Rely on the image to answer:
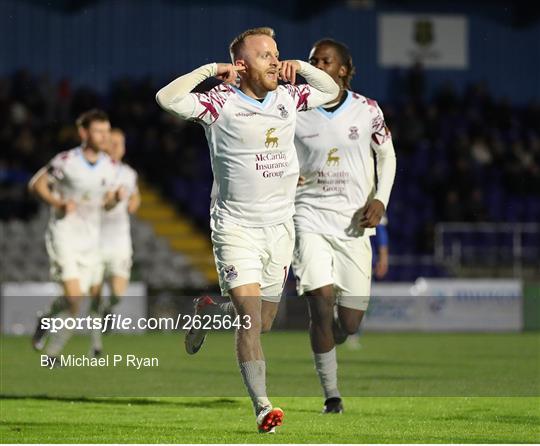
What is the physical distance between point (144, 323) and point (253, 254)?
14.9 metres

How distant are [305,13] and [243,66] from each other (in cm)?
2619

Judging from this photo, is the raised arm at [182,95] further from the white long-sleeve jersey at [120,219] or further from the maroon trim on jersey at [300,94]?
the white long-sleeve jersey at [120,219]

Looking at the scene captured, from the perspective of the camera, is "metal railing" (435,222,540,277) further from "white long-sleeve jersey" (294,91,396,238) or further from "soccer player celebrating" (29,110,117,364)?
"white long-sleeve jersey" (294,91,396,238)

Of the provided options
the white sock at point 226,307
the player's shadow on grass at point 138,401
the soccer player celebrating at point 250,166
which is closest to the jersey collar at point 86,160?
the player's shadow on grass at point 138,401

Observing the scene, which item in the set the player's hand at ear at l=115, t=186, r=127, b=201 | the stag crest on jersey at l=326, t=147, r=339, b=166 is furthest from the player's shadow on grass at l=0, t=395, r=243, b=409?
the player's hand at ear at l=115, t=186, r=127, b=201

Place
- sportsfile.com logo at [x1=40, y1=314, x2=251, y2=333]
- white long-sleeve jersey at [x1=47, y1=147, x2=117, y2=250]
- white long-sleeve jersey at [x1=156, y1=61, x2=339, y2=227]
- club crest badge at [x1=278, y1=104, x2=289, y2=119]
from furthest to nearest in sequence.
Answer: white long-sleeve jersey at [x1=47, y1=147, x2=117, y2=250] < sportsfile.com logo at [x1=40, y1=314, x2=251, y2=333] < club crest badge at [x1=278, y1=104, x2=289, y2=119] < white long-sleeve jersey at [x1=156, y1=61, x2=339, y2=227]

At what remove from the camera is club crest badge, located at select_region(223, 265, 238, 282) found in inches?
314

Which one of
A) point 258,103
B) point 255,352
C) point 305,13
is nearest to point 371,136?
point 258,103

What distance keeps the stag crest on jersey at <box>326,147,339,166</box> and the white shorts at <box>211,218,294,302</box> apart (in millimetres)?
1447

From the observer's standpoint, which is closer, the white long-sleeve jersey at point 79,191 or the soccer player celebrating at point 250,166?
the soccer player celebrating at point 250,166

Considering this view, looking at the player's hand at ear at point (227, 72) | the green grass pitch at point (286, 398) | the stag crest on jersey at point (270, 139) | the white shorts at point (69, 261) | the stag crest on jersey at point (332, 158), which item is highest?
the player's hand at ear at point (227, 72)

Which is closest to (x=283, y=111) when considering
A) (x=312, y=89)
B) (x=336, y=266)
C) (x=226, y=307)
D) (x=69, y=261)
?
(x=312, y=89)

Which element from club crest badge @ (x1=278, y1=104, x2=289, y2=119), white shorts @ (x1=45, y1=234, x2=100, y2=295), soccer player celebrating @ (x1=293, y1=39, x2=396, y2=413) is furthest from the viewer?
white shorts @ (x1=45, y1=234, x2=100, y2=295)

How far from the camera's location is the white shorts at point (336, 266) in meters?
9.55
